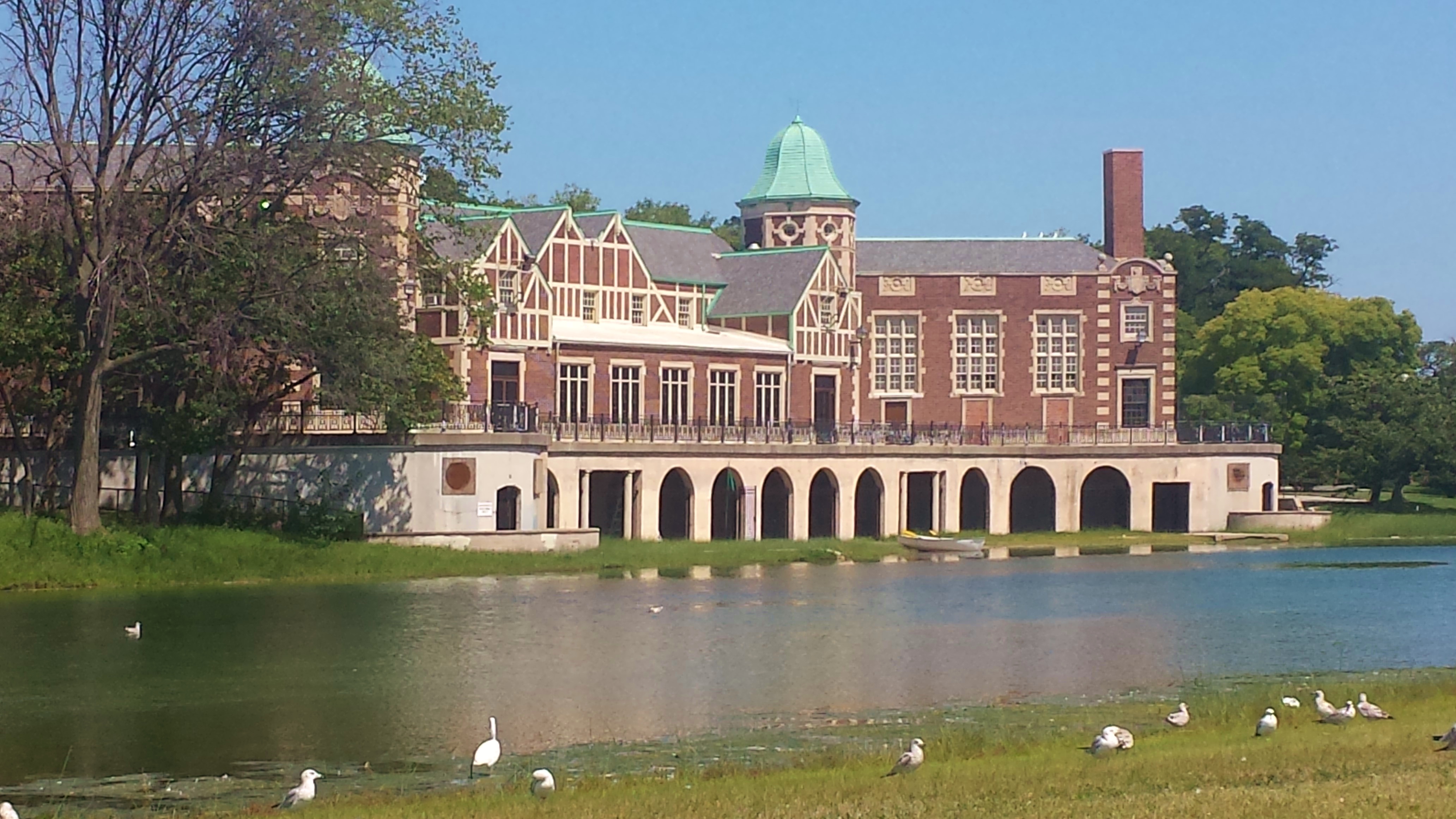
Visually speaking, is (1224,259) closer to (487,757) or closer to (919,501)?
(919,501)

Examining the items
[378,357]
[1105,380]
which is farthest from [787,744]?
[1105,380]

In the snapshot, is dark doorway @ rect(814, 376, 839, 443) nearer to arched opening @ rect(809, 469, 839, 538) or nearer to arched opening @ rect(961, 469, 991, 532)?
arched opening @ rect(809, 469, 839, 538)

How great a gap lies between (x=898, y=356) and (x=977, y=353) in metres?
2.84

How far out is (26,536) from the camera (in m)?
42.1

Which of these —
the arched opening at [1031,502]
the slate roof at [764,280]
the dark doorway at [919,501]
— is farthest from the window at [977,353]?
the slate roof at [764,280]

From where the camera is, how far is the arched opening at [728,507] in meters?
63.2

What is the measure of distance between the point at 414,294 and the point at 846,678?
98.2 ft

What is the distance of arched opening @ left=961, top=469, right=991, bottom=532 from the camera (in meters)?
71.3

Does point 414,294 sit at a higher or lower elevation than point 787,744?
higher

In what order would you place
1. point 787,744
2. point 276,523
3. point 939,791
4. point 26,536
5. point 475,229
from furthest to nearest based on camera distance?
1. point 475,229
2. point 276,523
3. point 26,536
4. point 787,744
5. point 939,791

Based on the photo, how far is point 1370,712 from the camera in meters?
22.9

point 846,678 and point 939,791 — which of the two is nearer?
point 939,791

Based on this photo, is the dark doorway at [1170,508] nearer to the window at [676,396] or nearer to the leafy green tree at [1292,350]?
the leafy green tree at [1292,350]

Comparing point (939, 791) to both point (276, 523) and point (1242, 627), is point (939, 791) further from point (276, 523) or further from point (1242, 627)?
point (276, 523)
